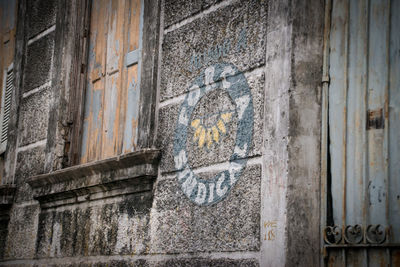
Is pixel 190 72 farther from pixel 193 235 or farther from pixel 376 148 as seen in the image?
pixel 376 148

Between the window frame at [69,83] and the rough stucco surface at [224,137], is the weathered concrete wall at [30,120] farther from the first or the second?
the rough stucco surface at [224,137]

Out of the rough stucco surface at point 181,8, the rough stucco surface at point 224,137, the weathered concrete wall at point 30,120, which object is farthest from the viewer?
the weathered concrete wall at point 30,120

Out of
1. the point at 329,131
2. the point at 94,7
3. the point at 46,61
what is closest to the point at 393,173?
the point at 329,131

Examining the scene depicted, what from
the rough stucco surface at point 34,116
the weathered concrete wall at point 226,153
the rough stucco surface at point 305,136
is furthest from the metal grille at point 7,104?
the rough stucco surface at point 305,136

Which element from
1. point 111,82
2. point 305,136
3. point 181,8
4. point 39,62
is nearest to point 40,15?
point 39,62

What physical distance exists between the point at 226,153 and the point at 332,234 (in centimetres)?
90

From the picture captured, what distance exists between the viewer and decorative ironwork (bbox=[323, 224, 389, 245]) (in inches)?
147

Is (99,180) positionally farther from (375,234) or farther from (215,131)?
(375,234)

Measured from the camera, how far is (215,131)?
4.55 meters

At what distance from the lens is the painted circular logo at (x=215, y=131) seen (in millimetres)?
4309

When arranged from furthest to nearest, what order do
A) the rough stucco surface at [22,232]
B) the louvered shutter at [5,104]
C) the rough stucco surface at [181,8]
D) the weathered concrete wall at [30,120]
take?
the louvered shutter at [5,104] → the weathered concrete wall at [30,120] → the rough stucco surface at [22,232] → the rough stucco surface at [181,8]

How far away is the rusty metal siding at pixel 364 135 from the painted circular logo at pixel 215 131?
570mm

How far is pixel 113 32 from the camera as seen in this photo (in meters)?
6.12

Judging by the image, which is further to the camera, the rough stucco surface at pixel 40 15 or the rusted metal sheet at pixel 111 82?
the rough stucco surface at pixel 40 15
